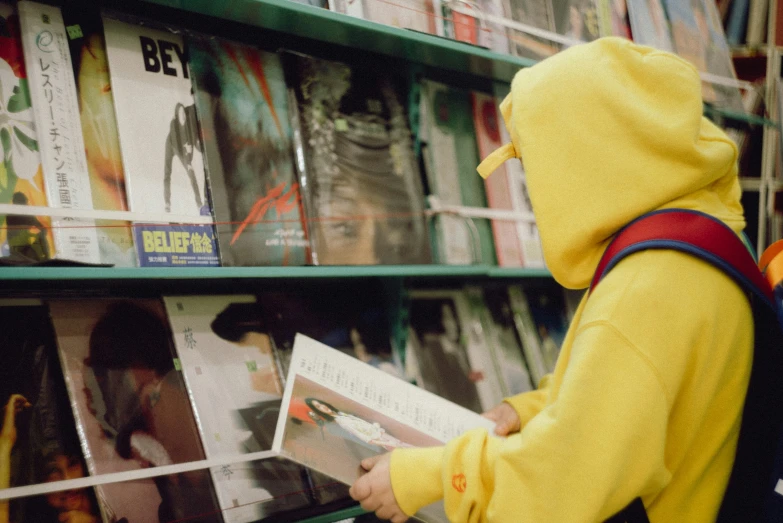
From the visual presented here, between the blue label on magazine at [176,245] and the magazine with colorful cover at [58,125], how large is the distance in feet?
0.25

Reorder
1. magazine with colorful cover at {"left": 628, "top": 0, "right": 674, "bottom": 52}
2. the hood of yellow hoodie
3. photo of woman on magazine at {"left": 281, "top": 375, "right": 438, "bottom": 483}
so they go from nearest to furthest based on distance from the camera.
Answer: the hood of yellow hoodie, photo of woman on magazine at {"left": 281, "top": 375, "right": 438, "bottom": 483}, magazine with colorful cover at {"left": 628, "top": 0, "right": 674, "bottom": 52}

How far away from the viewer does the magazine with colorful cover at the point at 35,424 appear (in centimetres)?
100

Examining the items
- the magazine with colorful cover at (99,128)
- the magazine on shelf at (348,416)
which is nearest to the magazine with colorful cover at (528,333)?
the magazine on shelf at (348,416)

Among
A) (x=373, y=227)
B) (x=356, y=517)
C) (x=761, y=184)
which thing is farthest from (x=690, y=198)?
(x=761, y=184)

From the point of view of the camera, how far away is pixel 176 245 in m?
1.15

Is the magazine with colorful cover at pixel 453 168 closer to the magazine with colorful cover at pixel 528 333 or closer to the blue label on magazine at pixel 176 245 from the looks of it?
the magazine with colorful cover at pixel 528 333

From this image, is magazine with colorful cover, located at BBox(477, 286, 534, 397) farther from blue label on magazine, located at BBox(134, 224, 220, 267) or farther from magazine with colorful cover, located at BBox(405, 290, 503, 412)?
blue label on magazine, located at BBox(134, 224, 220, 267)

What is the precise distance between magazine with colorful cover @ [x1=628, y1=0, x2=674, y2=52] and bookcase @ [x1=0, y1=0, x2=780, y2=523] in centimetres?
56

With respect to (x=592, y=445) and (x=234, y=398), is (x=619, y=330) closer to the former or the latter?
(x=592, y=445)

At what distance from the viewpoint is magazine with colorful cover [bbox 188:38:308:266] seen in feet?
4.06

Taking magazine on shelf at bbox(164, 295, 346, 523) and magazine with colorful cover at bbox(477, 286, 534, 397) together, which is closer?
magazine on shelf at bbox(164, 295, 346, 523)

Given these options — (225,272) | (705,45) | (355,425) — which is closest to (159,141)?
(225,272)

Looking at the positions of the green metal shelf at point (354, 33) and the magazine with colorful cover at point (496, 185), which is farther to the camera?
the magazine with colorful cover at point (496, 185)

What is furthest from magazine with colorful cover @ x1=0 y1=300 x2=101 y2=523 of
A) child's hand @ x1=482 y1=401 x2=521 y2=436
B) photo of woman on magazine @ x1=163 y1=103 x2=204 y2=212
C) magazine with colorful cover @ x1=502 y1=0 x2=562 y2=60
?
magazine with colorful cover @ x1=502 y1=0 x2=562 y2=60
